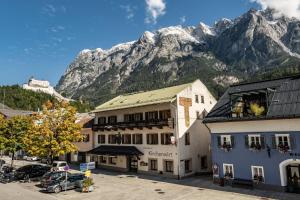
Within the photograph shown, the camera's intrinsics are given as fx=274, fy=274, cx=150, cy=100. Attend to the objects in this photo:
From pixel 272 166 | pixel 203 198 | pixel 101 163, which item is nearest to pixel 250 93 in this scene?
pixel 272 166

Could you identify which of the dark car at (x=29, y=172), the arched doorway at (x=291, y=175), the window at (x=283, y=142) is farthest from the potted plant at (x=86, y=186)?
the window at (x=283, y=142)

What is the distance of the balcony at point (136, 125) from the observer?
41156mm

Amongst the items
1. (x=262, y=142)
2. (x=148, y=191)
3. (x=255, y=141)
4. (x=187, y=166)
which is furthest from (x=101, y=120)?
(x=262, y=142)

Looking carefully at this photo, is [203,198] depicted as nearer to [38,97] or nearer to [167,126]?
[167,126]

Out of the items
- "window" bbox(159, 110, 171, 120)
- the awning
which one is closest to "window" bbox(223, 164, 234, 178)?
"window" bbox(159, 110, 171, 120)

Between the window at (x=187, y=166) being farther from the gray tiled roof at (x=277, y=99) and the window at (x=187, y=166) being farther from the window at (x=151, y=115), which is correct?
the gray tiled roof at (x=277, y=99)

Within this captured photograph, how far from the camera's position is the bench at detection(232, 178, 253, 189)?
102 ft

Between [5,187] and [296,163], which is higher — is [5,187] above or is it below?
below

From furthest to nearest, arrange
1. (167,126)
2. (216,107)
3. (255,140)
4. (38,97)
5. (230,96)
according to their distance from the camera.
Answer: (38,97), (167,126), (216,107), (230,96), (255,140)

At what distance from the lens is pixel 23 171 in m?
42.6

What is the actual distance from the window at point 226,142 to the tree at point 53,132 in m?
21.5

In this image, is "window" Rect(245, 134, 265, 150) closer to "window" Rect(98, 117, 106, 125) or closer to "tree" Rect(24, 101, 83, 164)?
"tree" Rect(24, 101, 83, 164)

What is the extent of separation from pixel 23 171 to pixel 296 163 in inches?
1492

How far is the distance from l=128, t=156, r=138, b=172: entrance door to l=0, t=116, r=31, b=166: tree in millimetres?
19580
